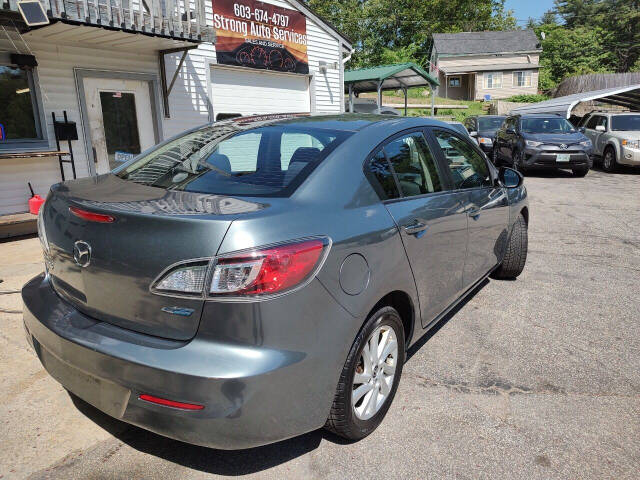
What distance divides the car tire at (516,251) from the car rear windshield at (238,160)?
2.63 meters

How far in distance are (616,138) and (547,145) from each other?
8.30ft

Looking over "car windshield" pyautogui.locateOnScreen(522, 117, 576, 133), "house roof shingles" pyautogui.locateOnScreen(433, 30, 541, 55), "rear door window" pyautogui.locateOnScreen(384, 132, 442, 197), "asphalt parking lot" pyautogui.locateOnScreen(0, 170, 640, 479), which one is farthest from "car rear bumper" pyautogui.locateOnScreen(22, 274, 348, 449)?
"house roof shingles" pyautogui.locateOnScreen(433, 30, 541, 55)

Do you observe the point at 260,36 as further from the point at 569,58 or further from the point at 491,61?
the point at 569,58

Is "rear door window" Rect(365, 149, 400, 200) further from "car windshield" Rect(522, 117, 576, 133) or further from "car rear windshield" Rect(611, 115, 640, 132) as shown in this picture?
"car rear windshield" Rect(611, 115, 640, 132)

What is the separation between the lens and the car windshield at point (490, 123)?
18.2 metres

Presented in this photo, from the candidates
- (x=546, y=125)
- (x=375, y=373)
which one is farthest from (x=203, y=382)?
(x=546, y=125)

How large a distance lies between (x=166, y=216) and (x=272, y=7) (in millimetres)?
10167

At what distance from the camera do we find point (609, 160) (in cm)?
1388

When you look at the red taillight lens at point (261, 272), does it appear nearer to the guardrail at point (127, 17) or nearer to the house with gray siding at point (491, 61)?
the guardrail at point (127, 17)

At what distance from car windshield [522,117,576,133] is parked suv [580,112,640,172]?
1.21 metres

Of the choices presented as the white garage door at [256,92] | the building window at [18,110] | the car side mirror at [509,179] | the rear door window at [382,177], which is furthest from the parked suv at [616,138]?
the building window at [18,110]

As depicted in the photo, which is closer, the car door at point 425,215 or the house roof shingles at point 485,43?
the car door at point 425,215

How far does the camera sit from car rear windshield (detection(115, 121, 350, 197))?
2.28 meters

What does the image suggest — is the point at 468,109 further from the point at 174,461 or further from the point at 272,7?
the point at 174,461
